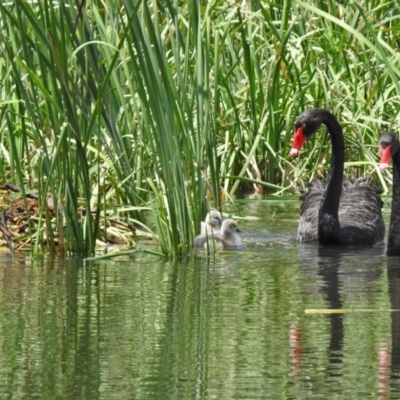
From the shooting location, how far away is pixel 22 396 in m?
4.47

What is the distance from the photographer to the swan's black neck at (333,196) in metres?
9.12

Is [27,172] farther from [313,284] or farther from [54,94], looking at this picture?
[313,284]

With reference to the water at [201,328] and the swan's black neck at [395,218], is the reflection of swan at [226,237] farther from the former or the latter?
the swan's black neck at [395,218]

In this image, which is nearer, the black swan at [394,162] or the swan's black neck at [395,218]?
the swan's black neck at [395,218]

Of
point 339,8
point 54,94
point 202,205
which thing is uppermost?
point 339,8

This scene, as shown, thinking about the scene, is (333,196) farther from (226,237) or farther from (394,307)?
(394,307)

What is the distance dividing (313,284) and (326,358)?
6.09ft

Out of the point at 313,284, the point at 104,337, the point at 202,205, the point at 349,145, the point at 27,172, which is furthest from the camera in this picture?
the point at 349,145

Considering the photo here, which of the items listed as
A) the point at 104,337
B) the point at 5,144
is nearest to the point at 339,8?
Answer: the point at 5,144

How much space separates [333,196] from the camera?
9523 millimetres

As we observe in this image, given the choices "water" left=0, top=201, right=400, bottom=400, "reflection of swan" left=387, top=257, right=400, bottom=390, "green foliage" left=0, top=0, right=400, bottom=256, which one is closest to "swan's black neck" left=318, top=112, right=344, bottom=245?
"green foliage" left=0, top=0, right=400, bottom=256

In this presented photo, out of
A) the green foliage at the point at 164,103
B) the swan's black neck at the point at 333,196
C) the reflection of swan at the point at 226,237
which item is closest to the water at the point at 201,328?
the reflection of swan at the point at 226,237

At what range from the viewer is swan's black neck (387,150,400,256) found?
8305mm

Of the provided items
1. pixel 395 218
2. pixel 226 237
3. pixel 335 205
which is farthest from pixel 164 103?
pixel 335 205
